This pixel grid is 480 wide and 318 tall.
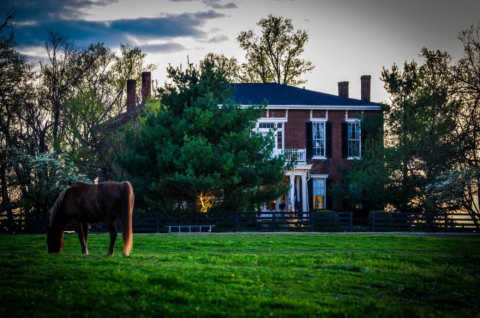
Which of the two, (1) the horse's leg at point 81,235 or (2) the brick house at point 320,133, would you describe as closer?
(1) the horse's leg at point 81,235

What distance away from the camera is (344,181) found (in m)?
39.6

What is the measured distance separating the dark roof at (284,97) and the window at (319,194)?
212 inches

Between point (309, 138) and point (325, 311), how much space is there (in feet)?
106

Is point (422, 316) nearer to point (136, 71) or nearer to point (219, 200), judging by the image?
point (219, 200)

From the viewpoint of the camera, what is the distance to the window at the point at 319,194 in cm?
3984

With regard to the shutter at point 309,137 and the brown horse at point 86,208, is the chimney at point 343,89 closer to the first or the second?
the shutter at point 309,137

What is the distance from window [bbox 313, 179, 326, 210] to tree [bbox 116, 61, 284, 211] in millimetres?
9659

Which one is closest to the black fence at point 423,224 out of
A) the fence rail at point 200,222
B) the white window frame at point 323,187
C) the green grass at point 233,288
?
the fence rail at point 200,222

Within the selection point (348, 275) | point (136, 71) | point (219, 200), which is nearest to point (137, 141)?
point (219, 200)

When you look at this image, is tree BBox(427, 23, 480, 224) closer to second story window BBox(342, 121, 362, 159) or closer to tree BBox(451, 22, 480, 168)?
tree BBox(451, 22, 480, 168)

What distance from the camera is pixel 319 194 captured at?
4000 cm

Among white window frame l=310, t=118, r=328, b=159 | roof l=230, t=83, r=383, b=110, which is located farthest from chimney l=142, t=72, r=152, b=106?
white window frame l=310, t=118, r=328, b=159

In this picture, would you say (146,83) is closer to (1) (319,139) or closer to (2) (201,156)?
(1) (319,139)

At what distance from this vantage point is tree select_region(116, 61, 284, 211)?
2809cm
